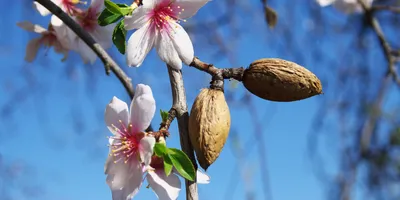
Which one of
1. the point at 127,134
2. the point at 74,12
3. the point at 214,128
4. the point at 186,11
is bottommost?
the point at 214,128

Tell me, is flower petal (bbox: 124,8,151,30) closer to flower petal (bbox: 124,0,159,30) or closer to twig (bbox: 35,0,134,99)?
flower petal (bbox: 124,0,159,30)

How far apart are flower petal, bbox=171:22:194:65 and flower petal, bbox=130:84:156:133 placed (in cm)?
7

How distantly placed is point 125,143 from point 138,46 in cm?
15

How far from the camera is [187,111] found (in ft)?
2.43

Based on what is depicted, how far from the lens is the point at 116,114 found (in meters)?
0.81

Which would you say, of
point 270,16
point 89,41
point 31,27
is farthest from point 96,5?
point 270,16

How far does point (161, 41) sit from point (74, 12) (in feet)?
1.20

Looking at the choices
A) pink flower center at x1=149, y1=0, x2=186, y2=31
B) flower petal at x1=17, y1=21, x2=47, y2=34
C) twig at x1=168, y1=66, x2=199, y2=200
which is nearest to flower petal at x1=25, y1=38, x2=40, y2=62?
flower petal at x1=17, y1=21, x2=47, y2=34

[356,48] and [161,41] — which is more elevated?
[356,48]

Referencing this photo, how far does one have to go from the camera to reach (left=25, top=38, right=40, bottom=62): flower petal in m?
1.24

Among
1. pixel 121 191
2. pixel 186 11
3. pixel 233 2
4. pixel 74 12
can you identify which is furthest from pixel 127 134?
pixel 233 2

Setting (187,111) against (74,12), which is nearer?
(187,111)

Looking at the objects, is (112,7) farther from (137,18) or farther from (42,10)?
(42,10)

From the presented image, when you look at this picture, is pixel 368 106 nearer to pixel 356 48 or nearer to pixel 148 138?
pixel 356 48
